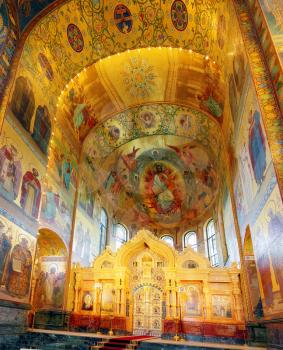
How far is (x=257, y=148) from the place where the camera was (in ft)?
31.4

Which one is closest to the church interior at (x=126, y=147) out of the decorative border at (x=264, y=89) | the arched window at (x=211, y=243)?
the decorative border at (x=264, y=89)

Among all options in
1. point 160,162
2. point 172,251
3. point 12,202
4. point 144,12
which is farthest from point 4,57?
point 160,162

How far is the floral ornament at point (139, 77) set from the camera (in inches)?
619

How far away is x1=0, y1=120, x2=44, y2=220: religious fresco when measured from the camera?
984cm

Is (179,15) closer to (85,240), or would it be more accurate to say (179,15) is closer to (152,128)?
(152,128)

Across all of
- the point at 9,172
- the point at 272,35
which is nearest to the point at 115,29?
the point at 272,35

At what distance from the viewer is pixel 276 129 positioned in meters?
7.99

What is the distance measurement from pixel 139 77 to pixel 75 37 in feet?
14.3

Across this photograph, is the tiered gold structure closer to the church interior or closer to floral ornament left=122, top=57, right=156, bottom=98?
the church interior

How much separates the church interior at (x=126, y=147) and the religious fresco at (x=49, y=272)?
5 centimetres

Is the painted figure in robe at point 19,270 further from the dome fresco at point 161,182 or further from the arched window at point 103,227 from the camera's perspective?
the dome fresco at point 161,182

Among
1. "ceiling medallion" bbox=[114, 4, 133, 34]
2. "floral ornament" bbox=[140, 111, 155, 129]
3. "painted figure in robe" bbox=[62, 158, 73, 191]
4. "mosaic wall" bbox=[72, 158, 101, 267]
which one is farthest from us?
"floral ornament" bbox=[140, 111, 155, 129]

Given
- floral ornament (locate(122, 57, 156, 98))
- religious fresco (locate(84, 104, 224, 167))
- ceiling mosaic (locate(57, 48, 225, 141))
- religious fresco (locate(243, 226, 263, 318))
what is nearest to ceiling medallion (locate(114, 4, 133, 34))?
ceiling mosaic (locate(57, 48, 225, 141))

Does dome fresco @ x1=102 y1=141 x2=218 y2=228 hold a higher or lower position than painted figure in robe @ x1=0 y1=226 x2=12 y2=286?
higher
